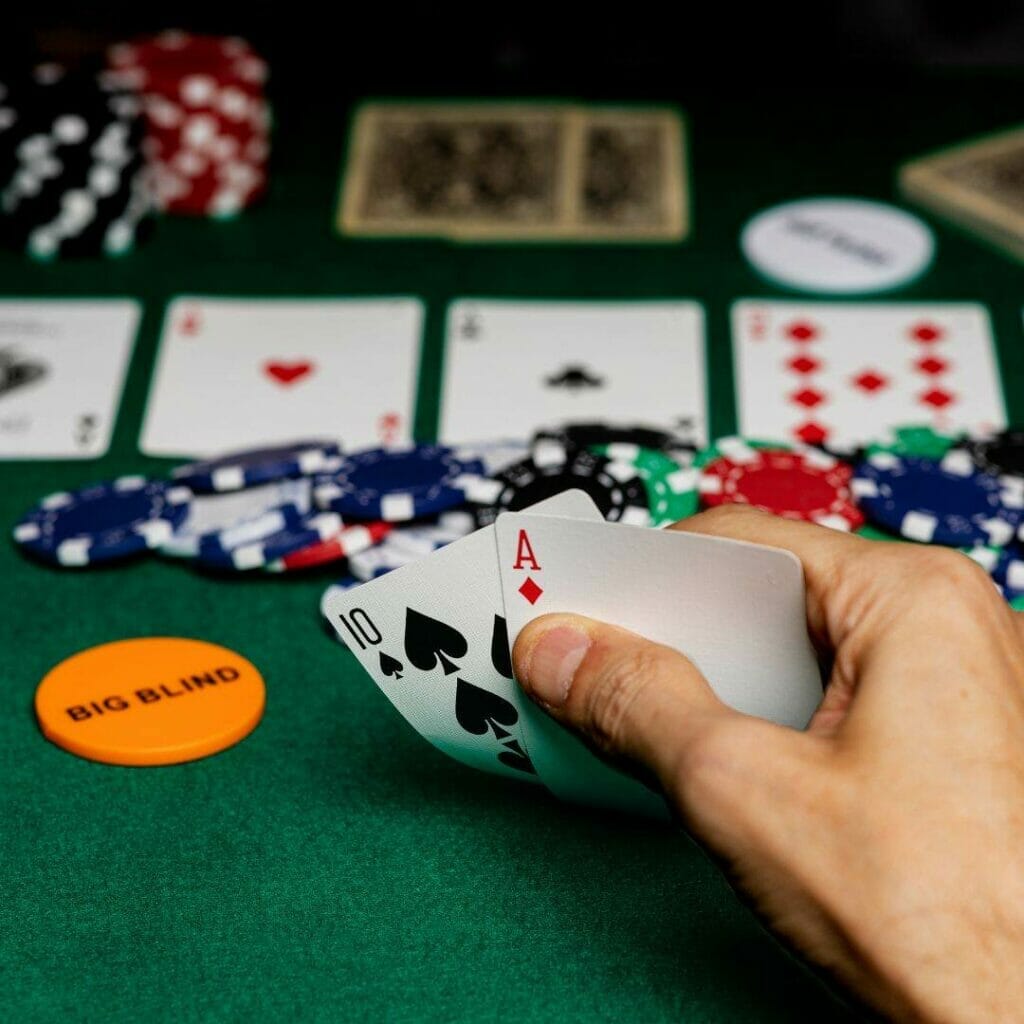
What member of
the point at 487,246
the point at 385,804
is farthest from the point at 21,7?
the point at 385,804

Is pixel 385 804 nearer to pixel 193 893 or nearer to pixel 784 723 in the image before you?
pixel 193 893

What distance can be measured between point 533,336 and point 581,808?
1231 mm

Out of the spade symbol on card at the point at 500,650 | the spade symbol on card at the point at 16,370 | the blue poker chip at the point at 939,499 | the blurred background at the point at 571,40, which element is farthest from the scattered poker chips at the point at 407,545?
the blurred background at the point at 571,40

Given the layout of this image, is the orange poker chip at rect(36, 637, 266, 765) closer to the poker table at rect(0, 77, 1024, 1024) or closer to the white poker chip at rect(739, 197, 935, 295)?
the poker table at rect(0, 77, 1024, 1024)

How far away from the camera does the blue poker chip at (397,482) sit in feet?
6.82

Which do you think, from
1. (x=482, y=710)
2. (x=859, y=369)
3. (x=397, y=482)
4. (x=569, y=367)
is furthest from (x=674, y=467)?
(x=482, y=710)

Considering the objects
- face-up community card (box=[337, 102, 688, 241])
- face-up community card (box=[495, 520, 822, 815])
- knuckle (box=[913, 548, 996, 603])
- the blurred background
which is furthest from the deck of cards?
the blurred background

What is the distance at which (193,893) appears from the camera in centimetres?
160

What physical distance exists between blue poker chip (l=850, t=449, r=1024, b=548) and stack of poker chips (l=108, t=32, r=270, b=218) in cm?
143

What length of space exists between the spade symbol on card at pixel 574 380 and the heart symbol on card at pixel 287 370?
0.43 meters

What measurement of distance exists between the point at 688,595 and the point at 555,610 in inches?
5.6

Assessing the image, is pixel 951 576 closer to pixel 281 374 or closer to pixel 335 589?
pixel 335 589

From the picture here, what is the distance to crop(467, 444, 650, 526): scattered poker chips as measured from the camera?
2.07 meters

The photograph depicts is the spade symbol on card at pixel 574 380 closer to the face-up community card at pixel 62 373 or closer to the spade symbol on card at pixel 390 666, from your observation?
the face-up community card at pixel 62 373
